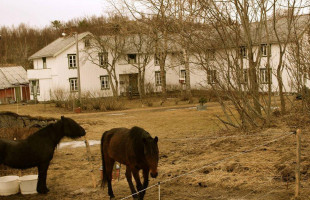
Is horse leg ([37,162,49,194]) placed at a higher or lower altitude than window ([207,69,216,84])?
lower

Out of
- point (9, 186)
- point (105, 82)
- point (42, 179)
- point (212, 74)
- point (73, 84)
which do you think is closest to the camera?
point (42, 179)

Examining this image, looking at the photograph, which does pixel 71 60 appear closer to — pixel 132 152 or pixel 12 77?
pixel 12 77

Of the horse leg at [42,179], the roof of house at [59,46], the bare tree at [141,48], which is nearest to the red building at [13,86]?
the roof of house at [59,46]

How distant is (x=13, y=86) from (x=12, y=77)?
14.6ft

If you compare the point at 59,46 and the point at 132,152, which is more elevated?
the point at 59,46

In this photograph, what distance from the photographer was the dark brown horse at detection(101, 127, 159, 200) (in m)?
6.71

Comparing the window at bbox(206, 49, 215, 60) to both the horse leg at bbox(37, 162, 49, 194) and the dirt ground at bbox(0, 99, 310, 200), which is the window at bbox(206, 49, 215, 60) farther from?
the horse leg at bbox(37, 162, 49, 194)

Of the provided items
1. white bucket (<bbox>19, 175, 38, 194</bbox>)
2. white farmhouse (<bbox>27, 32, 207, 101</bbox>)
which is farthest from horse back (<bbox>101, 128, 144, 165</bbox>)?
white farmhouse (<bbox>27, 32, 207, 101</bbox>)

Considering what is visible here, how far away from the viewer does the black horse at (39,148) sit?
9039 mm

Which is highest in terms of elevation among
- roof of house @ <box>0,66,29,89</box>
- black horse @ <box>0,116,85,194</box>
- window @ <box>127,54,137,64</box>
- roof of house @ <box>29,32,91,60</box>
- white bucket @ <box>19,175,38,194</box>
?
roof of house @ <box>29,32,91,60</box>

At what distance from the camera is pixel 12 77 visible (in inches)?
2381

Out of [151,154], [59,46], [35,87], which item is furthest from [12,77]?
[151,154]

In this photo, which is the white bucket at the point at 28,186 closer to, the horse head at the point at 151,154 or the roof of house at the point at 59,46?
the horse head at the point at 151,154

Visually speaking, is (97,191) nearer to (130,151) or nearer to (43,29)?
(130,151)
